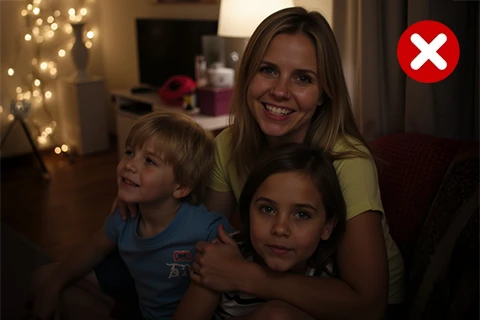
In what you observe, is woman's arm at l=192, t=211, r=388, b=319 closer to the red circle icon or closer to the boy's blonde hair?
the boy's blonde hair

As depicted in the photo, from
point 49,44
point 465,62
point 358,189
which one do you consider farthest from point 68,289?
point 49,44

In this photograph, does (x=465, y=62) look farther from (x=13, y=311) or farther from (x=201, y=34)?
(x=201, y=34)

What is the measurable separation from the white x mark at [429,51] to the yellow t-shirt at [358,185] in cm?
42

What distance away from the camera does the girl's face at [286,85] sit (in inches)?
45.0

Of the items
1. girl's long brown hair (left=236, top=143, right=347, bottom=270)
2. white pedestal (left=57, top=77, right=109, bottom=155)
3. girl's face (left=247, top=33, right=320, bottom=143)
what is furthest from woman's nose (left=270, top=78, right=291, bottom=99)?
white pedestal (left=57, top=77, right=109, bottom=155)

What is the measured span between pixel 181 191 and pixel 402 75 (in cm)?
91

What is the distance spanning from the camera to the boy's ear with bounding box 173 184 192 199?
4.13ft

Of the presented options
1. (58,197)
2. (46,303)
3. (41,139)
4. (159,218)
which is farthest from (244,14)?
(41,139)

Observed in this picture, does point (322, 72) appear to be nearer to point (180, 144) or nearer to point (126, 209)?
point (180, 144)

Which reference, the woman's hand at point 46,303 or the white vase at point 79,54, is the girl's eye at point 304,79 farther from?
the white vase at point 79,54

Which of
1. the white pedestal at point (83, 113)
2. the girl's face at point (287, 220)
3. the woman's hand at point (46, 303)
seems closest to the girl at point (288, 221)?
the girl's face at point (287, 220)

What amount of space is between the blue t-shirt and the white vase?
290cm

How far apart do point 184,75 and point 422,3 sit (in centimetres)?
222

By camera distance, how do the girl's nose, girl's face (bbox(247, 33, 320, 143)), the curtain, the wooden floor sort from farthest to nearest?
the wooden floor → the curtain → girl's face (bbox(247, 33, 320, 143)) → the girl's nose
